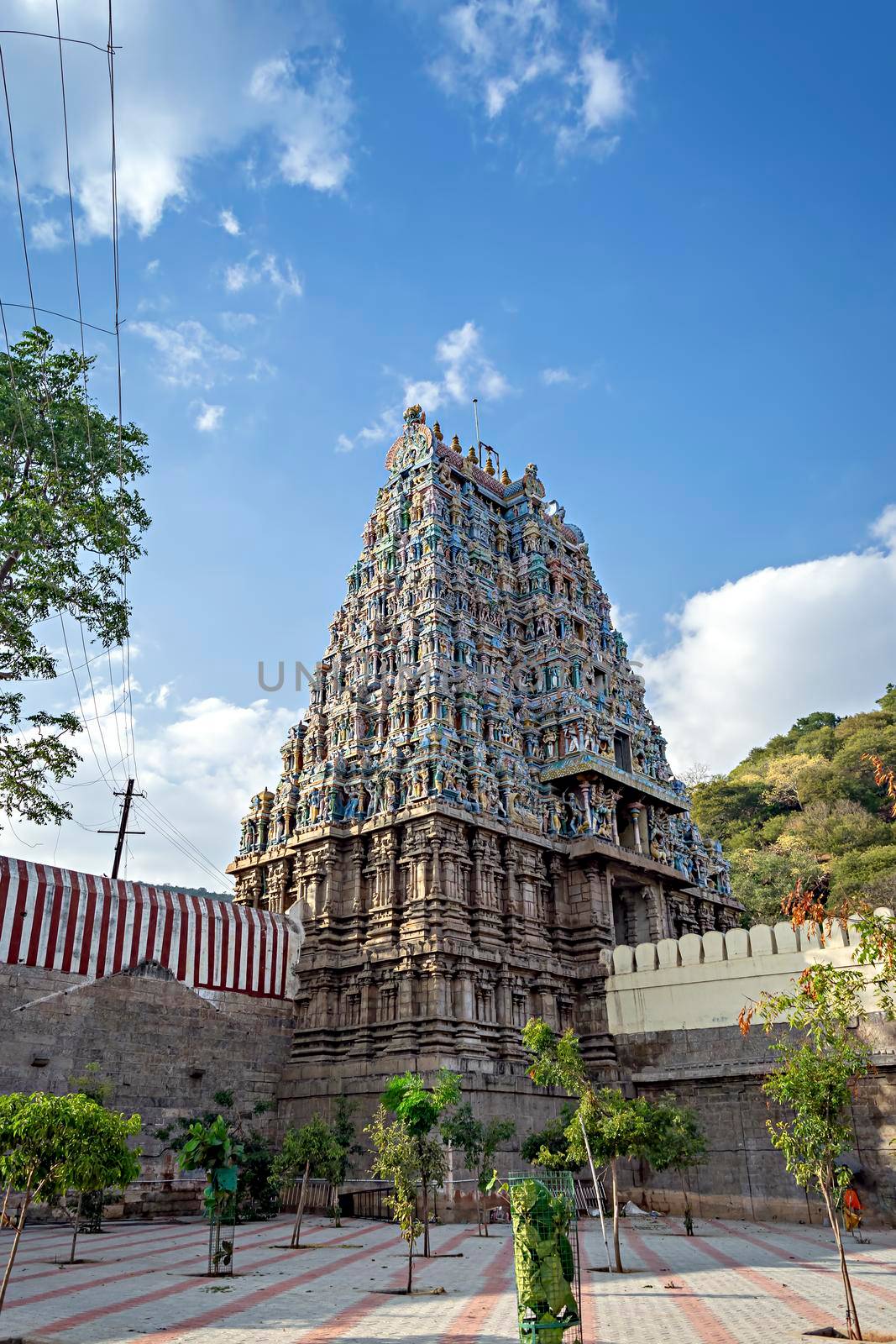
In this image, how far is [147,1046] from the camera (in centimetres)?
2458

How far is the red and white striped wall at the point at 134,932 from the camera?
78.3 ft

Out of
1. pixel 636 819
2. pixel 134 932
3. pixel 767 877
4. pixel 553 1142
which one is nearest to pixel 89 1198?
pixel 134 932

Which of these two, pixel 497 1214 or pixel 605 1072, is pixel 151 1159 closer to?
pixel 497 1214

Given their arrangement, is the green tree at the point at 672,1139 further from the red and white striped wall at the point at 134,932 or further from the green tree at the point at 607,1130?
the red and white striped wall at the point at 134,932

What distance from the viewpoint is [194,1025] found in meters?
25.8

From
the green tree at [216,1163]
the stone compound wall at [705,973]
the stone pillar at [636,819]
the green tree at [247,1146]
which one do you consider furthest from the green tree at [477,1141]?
the stone pillar at [636,819]

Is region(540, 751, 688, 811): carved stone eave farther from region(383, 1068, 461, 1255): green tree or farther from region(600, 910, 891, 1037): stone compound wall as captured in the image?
region(383, 1068, 461, 1255): green tree

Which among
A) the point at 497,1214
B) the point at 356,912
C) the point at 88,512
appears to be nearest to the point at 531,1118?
the point at 497,1214

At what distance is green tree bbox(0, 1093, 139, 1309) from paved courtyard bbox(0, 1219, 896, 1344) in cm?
130

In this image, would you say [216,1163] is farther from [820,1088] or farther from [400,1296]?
[820,1088]

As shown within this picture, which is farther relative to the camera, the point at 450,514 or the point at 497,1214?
the point at 450,514

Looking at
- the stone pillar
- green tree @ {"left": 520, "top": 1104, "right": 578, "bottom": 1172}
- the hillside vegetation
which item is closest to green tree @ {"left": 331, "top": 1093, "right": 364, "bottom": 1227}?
green tree @ {"left": 520, "top": 1104, "right": 578, "bottom": 1172}

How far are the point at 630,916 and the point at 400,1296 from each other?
21.9 meters

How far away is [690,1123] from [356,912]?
37.2ft
